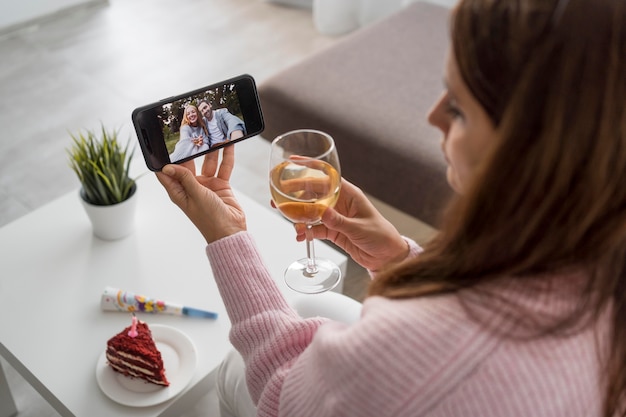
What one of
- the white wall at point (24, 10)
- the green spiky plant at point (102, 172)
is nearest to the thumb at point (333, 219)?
the green spiky plant at point (102, 172)

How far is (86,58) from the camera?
10.1 ft

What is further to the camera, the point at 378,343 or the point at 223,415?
the point at 223,415

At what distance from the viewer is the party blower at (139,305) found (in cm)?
135

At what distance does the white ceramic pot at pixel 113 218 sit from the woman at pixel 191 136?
42 centimetres

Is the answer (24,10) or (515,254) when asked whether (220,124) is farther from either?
(24,10)

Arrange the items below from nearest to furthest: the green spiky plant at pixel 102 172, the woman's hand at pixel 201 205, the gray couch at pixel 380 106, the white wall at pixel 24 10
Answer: the woman's hand at pixel 201 205 → the green spiky plant at pixel 102 172 → the gray couch at pixel 380 106 → the white wall at pixel 24 10

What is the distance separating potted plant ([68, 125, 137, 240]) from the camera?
1472 mm

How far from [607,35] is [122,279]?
1159mm

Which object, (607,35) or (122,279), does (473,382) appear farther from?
(122,279)

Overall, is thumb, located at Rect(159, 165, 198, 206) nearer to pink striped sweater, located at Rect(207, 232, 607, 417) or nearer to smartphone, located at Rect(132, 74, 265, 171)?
smartphone, located at Rect(132, 74, 265, 171)

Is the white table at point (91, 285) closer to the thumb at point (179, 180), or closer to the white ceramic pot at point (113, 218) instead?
the white ceramic pot at point (113, 218)

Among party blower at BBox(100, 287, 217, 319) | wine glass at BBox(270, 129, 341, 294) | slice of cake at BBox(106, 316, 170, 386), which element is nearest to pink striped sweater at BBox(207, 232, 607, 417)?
wine glass at BBox(270, 129, 341, 294)

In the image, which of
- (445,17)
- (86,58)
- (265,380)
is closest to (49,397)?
(265,380)

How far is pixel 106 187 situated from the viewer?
150 centimetres
